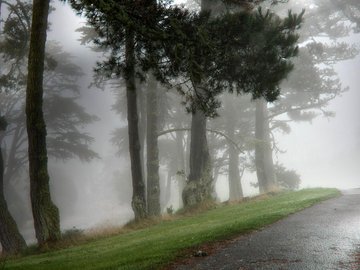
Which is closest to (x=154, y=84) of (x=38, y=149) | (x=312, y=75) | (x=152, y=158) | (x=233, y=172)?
(x=152, y=158)

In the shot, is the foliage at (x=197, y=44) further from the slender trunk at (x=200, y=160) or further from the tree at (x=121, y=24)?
the slender trunk at (x=200, y=160)

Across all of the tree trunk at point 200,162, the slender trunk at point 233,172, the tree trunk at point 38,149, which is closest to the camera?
the tree trunk at point 38,149

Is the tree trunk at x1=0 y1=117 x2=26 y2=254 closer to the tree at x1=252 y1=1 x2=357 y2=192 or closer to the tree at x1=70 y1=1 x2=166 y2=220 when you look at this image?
the tree at x1=70 y1=1 x2=166 y2=220

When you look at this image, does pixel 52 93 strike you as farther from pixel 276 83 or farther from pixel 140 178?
pixel 276 83

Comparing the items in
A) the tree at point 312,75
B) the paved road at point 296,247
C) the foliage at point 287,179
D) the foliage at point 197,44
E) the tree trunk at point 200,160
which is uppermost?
the tree at point 312,75

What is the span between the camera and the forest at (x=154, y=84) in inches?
336

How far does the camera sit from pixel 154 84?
20188 mm

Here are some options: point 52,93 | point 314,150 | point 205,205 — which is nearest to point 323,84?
point 205,205

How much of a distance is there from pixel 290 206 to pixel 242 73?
4.93 metres

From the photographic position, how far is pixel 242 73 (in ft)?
34.3

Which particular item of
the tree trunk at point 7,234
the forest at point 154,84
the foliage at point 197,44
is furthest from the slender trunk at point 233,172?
the foliage at point 197,44

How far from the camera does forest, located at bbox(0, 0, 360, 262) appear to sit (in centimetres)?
855

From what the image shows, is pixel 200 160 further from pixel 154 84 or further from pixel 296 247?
pixel 296 247

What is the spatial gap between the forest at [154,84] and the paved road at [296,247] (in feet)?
11.3
